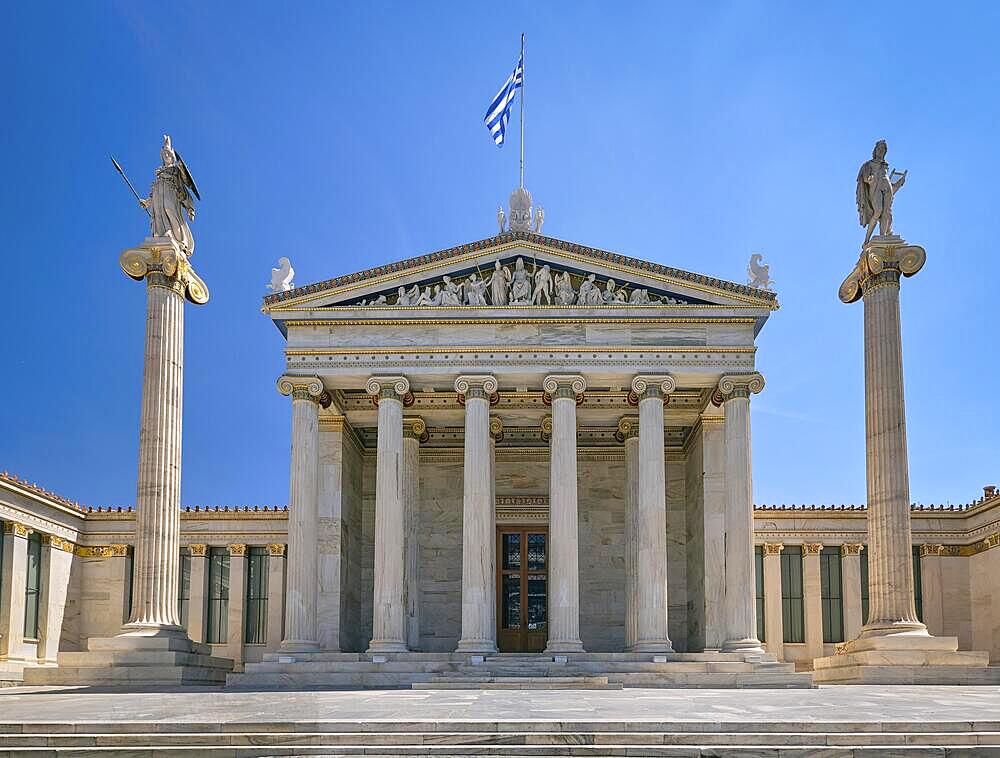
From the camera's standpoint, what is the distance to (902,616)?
36.5m

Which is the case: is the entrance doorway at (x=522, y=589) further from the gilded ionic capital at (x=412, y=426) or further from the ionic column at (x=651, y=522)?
the ionic column at (x=651, y=522)

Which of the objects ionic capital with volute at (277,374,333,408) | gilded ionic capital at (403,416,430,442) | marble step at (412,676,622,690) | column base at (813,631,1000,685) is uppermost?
ionic capital with volute at (277,374,333,408)

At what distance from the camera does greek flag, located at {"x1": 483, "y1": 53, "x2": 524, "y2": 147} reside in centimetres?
4456

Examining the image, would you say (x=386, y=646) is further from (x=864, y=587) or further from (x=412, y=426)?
(x=864, y=587)

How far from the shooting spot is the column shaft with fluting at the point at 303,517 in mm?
39250

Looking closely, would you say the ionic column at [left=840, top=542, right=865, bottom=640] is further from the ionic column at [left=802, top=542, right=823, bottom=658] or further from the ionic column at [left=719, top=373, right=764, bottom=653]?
the ionic column at [left=719, top=373, right=764, bottom=653]

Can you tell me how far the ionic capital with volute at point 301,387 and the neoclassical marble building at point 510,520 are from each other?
0.11m

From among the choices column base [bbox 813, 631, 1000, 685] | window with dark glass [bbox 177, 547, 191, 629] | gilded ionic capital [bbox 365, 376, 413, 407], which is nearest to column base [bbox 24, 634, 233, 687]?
gilded ionic capital [bbox 365, 376, 413, 407]

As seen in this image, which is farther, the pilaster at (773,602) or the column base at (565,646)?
the pilaster at (773,602)

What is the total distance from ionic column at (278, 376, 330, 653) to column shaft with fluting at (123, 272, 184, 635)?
4031 millimetres

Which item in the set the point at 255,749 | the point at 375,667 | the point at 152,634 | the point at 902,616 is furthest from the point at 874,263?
the point at 255,749

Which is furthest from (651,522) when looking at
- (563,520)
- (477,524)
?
(477,524)

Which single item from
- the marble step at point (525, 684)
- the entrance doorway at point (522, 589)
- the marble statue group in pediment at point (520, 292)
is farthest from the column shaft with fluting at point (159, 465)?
the entrance doorway at point (522, 589)

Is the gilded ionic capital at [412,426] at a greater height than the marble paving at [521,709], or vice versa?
the gilded ionic capital at [412,426]
